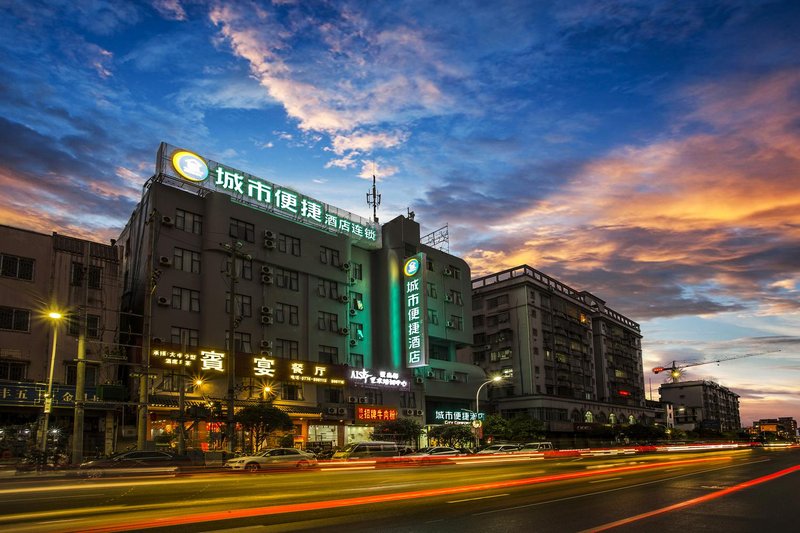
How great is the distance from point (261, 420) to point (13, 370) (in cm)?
1514

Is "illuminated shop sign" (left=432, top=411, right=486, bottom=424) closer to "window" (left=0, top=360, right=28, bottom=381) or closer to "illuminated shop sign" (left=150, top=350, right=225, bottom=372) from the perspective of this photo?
"illuminated shop sign" (left=150, top=350, right=225, bottom=372)

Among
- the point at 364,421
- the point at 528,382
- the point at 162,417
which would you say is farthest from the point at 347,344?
the point at 528,382

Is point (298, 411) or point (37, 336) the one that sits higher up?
point (37, 336)

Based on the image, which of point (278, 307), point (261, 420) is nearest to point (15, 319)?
point (261, 420)

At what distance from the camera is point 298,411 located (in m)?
50.2

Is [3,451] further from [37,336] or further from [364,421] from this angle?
[364,421]

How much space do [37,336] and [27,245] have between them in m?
5.92

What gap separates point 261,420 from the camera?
140 ft

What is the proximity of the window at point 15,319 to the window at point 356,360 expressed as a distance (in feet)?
88.5

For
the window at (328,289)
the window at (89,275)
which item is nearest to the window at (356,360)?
the window at (328,289)

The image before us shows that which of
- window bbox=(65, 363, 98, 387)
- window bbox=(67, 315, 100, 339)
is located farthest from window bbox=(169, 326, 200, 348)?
window bbox=(65, 363, 98, 387)

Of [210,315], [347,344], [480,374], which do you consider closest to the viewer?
[210,315]

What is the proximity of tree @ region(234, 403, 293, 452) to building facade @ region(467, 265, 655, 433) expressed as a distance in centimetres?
4375

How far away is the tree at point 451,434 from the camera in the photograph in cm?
6125
